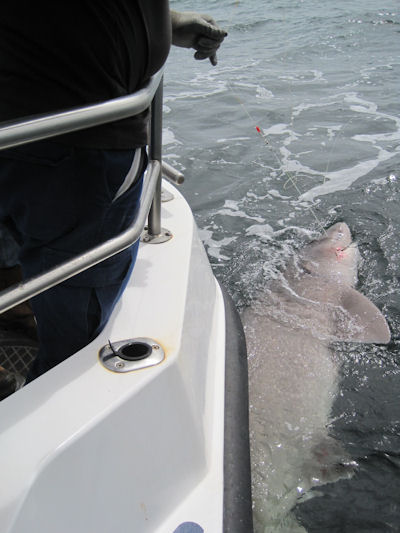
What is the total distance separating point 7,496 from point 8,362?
0.94 m

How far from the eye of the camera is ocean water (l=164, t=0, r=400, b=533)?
7.29ft

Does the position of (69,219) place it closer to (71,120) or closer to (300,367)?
(71,120)

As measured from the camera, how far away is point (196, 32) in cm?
173

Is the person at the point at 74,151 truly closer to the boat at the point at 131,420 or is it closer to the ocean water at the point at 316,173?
the boat at the point at 131,420

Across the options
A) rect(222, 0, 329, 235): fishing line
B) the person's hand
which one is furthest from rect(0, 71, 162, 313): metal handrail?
rect(222, 0, 329, 235): fishing line

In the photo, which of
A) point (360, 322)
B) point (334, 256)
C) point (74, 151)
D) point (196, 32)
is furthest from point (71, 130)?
point (334, 256)

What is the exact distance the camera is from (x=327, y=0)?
14.5m

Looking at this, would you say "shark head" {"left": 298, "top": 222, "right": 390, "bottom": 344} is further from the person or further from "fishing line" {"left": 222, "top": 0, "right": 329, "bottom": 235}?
the person

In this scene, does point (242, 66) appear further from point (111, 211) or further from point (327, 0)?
point (111, 211)

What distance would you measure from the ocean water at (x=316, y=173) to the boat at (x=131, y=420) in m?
0.72

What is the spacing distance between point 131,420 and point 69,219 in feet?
1.71

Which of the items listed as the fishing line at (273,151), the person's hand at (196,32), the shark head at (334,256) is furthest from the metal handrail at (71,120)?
the fishing line at (273,151)

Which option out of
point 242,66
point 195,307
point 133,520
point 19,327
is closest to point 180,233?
point 195,307

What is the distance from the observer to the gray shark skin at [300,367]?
1.98 metres
